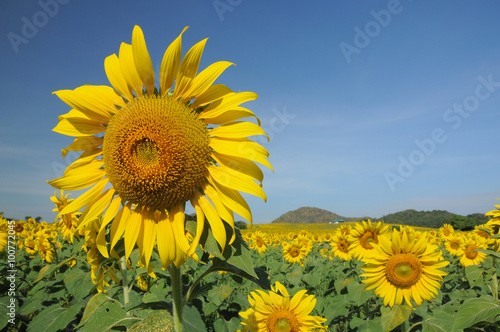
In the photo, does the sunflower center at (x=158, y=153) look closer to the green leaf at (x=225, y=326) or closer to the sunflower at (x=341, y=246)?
the green leaf at (x=225, y=326)

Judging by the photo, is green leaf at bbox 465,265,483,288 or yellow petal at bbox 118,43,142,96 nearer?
yellow petal at bbox 118,43,142,96

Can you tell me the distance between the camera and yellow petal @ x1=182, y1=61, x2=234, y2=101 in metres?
1.74

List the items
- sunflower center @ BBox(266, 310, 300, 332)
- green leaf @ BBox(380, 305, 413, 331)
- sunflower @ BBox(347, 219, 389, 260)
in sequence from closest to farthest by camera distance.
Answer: sunflower center @ BBox(266, 310, 300, 332) → green leaf @ BBox(380, 305, 413, 331) → sunflower @ BBox(347, 219, 389, 260)

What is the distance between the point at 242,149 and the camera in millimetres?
1685

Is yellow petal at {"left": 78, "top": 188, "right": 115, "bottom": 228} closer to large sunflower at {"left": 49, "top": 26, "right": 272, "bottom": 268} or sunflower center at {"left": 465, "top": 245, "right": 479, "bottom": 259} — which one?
large sunflower at {"left": 49, "top": 26, "right": 272, "bottom": 268}

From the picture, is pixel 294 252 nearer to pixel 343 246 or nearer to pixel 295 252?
pixel 295 252

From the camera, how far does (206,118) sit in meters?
1.80

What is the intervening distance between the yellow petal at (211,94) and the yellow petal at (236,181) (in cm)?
37

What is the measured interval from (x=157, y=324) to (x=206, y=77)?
51.3 inches

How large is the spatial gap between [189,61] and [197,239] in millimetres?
931

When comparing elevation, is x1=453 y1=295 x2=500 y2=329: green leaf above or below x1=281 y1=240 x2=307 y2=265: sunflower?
below

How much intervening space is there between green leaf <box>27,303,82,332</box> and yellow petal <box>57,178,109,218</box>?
2.75 meters

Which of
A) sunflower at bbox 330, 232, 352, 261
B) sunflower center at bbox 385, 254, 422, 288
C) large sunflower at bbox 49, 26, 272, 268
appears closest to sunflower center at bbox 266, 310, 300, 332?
sunflower center at bbox 385, 254, 422, 288

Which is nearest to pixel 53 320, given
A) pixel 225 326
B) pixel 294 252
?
pixel 225 326
